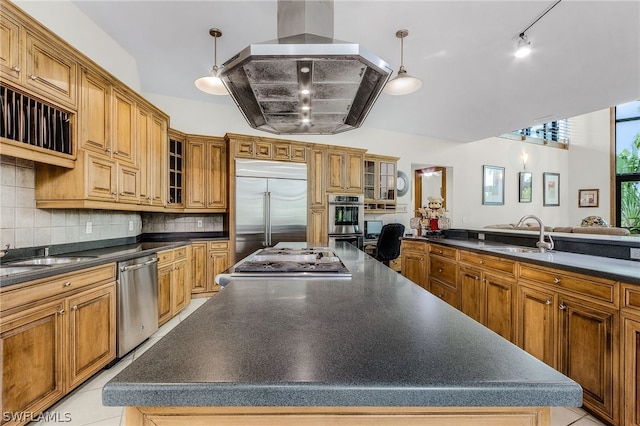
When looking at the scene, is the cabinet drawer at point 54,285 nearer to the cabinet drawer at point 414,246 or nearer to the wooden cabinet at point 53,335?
the wooden cabinet at point 53,335

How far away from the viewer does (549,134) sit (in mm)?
7742

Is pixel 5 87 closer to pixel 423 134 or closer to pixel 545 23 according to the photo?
pixel 545 23

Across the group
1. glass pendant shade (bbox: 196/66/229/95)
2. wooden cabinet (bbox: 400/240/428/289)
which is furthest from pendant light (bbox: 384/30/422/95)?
wooden cabinet (bbox: 400/240/428/289)

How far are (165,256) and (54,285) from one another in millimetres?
1385

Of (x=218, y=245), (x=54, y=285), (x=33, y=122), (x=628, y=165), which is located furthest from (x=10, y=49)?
(x=628, y=165)

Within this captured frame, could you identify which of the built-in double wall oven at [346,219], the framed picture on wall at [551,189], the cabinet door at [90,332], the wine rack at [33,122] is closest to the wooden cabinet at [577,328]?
the built-in double wall oven at [346,219]

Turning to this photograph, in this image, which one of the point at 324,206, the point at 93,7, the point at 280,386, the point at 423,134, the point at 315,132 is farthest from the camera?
the point at 423,134

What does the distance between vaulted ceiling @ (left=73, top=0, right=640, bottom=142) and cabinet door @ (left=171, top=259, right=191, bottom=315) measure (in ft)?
7.95

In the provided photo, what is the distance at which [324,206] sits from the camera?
479cm

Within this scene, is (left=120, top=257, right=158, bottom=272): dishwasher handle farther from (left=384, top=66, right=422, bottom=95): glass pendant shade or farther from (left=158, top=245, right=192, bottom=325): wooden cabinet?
(left=384, top=66, right=422, bottom=95): glass pendant shade

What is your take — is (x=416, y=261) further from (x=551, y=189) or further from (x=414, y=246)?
(x=551, y=189)

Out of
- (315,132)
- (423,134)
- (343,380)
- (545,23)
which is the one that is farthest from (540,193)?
(343,380)

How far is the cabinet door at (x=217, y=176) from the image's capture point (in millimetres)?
4242

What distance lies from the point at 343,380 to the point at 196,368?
0.99 ft
